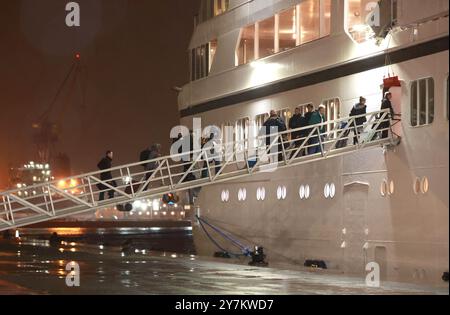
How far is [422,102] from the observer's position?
1944 centimetres

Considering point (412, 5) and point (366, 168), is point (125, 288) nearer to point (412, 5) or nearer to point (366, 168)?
point (366, 168)

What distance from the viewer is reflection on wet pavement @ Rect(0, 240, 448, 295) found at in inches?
669

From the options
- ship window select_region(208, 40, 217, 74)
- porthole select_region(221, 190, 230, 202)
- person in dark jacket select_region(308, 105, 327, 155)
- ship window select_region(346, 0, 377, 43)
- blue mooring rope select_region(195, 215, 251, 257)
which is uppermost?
ship window select_region(208, 40, 217, 74)

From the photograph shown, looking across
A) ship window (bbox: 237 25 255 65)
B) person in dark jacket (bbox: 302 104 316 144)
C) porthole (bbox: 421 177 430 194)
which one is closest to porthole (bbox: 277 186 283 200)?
person in dark jacket (bbox: 302 104 316 144)

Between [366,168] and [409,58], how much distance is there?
325cm

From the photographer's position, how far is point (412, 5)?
19.5 metres

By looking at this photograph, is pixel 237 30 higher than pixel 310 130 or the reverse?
higher

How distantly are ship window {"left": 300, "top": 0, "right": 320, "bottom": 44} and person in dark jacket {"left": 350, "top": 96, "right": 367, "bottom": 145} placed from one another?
4.49m

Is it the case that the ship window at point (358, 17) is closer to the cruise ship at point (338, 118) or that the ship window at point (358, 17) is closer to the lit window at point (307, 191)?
the cruise ship at point (338, 118)

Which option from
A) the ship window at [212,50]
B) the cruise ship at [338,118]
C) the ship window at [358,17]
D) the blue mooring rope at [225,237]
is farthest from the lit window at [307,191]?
the ship window at [212,50]

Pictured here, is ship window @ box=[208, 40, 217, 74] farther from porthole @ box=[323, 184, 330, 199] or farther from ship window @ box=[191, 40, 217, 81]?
porthole @ box=[323, 184, 330, 199]

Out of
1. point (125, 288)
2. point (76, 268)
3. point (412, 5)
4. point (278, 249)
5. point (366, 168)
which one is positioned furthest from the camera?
point (278, 249)
